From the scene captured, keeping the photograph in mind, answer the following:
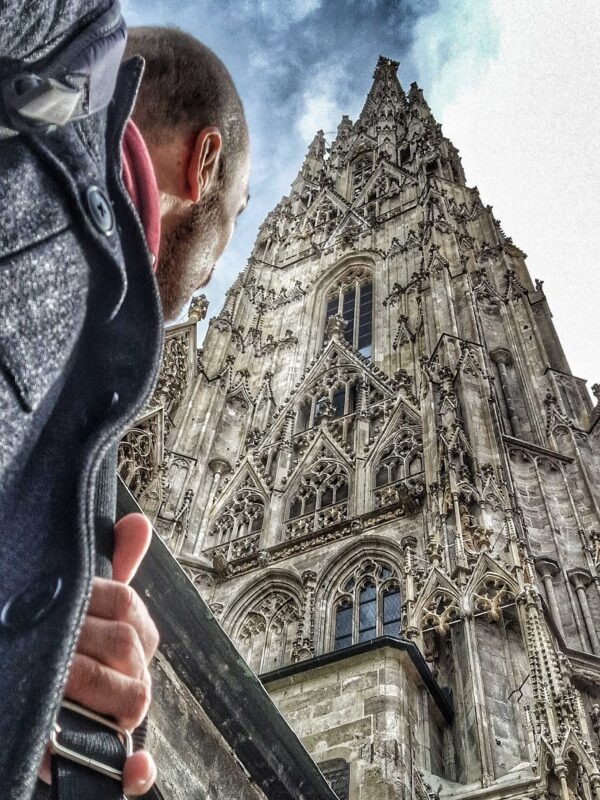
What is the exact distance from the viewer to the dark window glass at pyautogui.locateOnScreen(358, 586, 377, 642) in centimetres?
1196

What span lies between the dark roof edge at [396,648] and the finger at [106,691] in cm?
766

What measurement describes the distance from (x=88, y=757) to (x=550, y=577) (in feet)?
36.5

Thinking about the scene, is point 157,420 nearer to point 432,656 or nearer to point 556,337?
point 432,656

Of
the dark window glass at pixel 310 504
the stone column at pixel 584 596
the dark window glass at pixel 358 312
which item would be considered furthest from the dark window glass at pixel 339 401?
the stone column at pixel 584 596

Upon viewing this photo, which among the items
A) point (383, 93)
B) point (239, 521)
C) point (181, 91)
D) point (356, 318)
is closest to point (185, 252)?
point (181, 91)

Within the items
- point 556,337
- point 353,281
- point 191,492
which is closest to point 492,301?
point 556,337

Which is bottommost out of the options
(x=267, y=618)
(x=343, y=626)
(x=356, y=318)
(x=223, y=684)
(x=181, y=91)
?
(x=181, y=91)

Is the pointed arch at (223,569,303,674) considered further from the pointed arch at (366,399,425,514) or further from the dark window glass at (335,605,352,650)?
the pointed arch at (366,399,425,514)

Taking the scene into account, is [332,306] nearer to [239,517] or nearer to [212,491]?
[212,491]

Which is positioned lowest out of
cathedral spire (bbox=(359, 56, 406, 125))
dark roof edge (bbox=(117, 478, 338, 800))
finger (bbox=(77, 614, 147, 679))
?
finger (bbox=(77, 614, 147, 679))

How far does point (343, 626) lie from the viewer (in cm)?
1224

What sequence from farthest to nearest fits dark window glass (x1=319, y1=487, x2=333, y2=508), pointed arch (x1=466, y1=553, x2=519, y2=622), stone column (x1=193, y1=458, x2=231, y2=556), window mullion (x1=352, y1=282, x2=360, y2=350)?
window mullion (x1=352, y1=282, x2=360, y2=350) < stone column (x1=193, y1=458, x2=231, y2=556) < dark window glass (x1=319, y1=487, x2=333, y2=508) < pointed arch (x1=466, y1=553, x2=519, y2=622)

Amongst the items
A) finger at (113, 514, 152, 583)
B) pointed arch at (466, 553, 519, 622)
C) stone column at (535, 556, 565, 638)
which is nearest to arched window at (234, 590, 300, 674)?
pointed arch at (466, 553, 519, 622)

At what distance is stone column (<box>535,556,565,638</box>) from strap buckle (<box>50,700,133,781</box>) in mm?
10294
